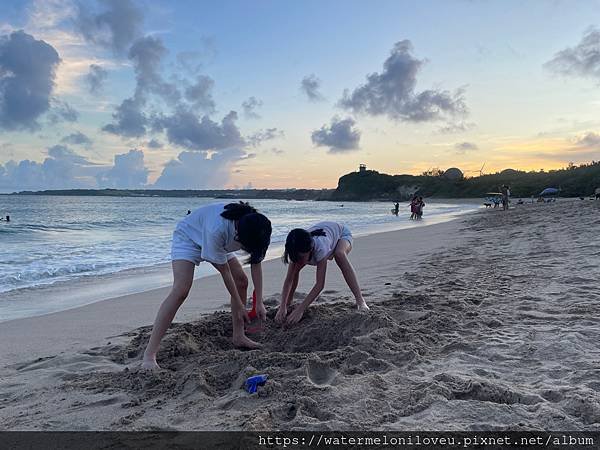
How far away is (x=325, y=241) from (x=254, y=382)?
1.90 meters

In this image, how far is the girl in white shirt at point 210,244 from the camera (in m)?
3.40

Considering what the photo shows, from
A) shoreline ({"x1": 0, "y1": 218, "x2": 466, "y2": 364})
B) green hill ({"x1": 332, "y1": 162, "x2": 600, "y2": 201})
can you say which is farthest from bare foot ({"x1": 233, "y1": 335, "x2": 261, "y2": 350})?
green hill ({"x1": 332, "y1": 162, "x2": 600, "y2": 201})

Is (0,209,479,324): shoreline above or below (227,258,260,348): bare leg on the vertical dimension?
below

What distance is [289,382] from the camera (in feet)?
9.41

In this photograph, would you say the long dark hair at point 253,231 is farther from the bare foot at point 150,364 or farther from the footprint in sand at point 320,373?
the bare foot at point 150,364

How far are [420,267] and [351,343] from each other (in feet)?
15.0

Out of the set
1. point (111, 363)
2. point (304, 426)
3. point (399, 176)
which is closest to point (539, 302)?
point (304, 426)

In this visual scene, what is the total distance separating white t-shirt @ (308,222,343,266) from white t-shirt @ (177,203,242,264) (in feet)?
3.12

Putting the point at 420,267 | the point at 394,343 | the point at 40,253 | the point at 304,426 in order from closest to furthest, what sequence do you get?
the point at 304,426 → the point at 394,343 → the point at 420,267 → the point at 40,253

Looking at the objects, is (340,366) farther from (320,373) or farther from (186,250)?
(186,250)

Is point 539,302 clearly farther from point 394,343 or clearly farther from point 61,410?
point 61,410

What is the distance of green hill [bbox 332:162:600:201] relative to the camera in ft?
172

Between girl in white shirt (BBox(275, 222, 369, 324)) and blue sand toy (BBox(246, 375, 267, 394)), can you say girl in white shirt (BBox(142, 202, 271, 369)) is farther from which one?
blue sand toy (BBox(246, 375, 267, 394))

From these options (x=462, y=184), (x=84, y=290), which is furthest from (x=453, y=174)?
(x=84, y=290)
